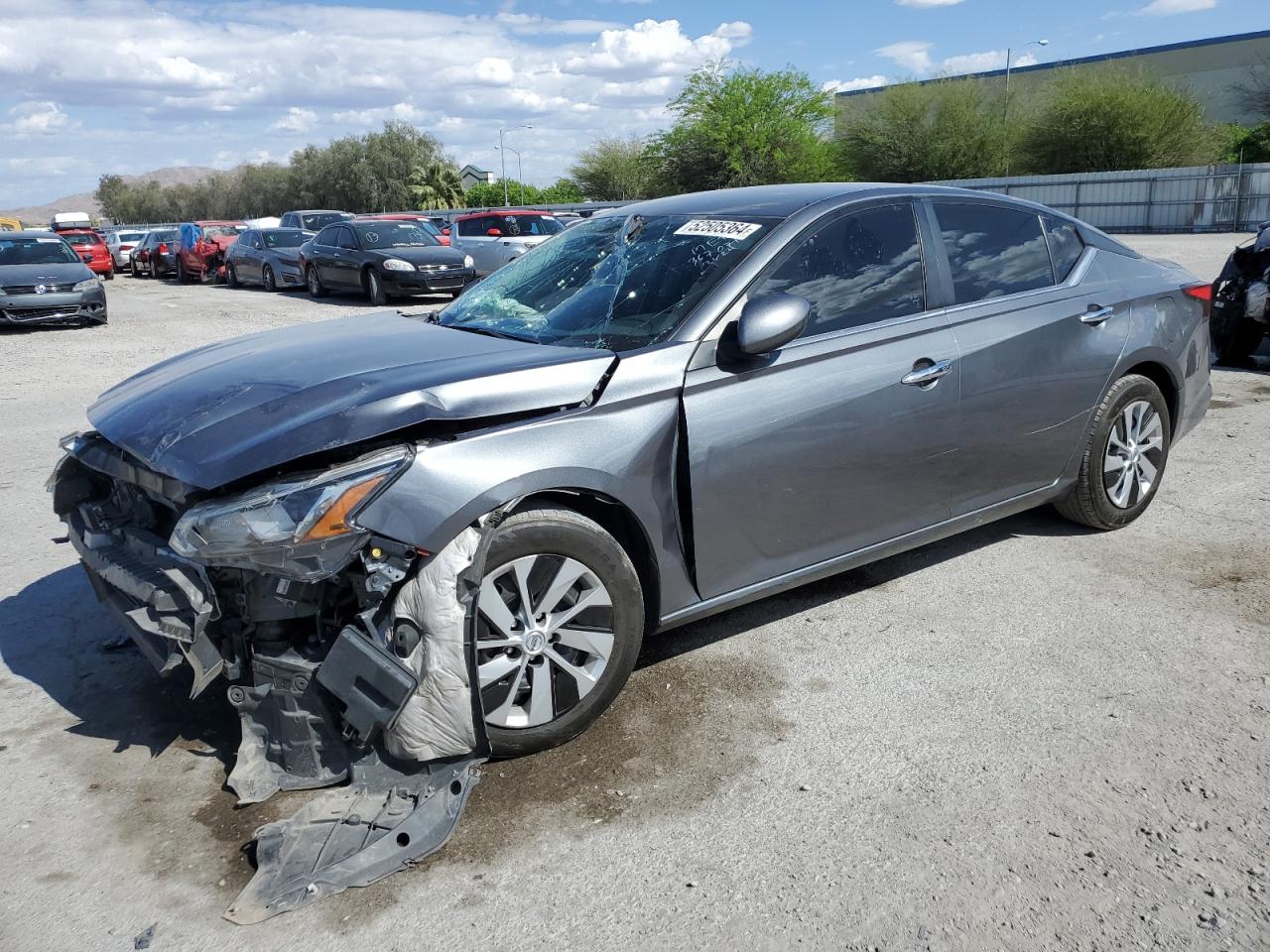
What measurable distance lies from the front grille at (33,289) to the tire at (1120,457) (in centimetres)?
1647

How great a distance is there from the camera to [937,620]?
14.4 feet

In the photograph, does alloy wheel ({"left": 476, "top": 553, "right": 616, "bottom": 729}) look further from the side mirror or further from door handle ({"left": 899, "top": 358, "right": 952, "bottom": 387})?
door handle ({"left": 899, "top": 358, "right": 952, "bottom": 387})

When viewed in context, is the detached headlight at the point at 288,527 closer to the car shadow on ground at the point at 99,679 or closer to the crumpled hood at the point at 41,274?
the car shadow on ground at the point at 99,679

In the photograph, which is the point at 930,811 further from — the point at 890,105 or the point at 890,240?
the point at 890,105

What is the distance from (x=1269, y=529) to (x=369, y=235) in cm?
→ 1740

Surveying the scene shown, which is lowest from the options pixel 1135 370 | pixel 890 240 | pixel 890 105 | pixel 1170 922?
pixel 1170 922

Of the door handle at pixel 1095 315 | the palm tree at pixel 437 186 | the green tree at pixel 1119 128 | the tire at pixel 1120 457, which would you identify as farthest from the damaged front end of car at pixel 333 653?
the palm tree at pixel 437 186

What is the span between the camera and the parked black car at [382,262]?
1877 cm

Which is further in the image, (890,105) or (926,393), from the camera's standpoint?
(890,105)

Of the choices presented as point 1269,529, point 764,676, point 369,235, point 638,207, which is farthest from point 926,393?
point 369,235

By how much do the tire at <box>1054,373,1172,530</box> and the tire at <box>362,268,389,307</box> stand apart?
1581cm

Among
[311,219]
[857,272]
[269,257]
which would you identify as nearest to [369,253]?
[269,257]

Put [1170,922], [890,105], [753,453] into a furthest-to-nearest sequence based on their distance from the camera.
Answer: [890,105] → [753,453] → [1170,922]

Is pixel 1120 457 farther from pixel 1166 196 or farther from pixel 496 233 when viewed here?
pixel 1166 196
